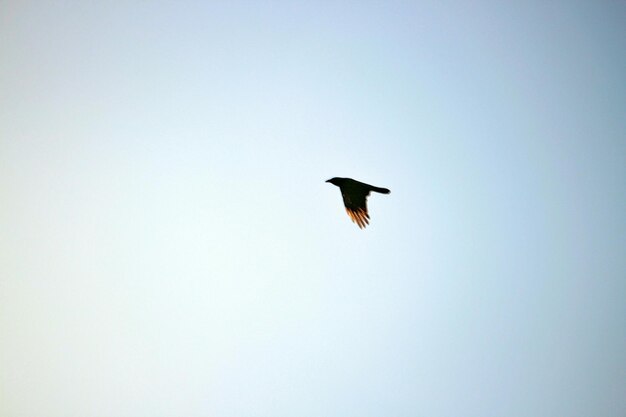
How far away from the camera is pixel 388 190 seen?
1235cm

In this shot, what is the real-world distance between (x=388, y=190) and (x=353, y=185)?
0.94 meters

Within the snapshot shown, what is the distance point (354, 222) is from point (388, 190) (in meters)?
1.36

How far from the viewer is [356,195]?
12.9m

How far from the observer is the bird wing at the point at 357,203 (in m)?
12.8

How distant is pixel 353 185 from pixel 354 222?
1082mm

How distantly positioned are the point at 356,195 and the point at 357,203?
280mm

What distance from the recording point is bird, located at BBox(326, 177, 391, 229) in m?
12.5

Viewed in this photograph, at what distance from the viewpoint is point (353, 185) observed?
1260cm

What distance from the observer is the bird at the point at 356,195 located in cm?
1253

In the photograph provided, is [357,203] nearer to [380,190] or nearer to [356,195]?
[356,195]

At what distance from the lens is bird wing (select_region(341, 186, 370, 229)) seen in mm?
12805

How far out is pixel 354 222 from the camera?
1302 cm

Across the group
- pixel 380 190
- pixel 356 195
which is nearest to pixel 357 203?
pixel 356 195

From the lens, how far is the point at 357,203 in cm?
1310
